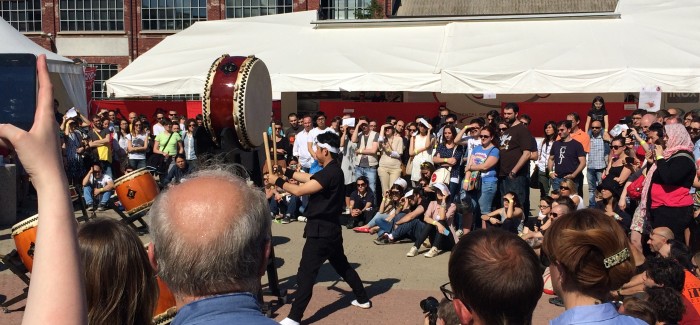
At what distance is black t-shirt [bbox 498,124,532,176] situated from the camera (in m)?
9.84

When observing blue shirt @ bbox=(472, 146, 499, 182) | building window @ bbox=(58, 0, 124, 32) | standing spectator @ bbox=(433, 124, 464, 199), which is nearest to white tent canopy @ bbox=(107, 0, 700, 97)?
standing spectator @ bbox=(433, 124, 464, 199)

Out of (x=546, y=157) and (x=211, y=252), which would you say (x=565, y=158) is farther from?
(x=211, y=252)

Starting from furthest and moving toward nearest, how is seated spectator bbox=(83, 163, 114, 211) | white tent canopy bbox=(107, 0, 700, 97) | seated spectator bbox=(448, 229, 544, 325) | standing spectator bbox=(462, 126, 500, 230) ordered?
white tent canopy bbox=(107, 0, 700, 97) < seated spectator bbox=(83, 163, 114, 211) < standing spectator bbox=(462, 126, 500, 230) < seated spectator bbox=(448, 229, 544, 325)

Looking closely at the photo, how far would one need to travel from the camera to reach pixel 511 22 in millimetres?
18047

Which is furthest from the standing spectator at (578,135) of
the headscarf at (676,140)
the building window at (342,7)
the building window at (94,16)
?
the building window at (94,16)

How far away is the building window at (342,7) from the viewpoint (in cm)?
2870

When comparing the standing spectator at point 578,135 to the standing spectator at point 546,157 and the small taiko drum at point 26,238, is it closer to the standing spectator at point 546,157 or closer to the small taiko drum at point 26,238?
the standing spectator at point 546,157

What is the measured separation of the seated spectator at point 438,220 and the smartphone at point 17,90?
295 inches

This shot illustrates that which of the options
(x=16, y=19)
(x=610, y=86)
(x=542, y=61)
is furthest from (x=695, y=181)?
(x=16, y=19)

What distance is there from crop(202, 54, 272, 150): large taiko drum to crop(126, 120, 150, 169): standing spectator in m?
7.92

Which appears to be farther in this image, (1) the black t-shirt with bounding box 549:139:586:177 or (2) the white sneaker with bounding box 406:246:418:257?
(1) the black t-shirt with bounding box 549:139:586:177

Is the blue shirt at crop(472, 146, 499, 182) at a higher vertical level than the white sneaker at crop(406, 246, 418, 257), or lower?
higher

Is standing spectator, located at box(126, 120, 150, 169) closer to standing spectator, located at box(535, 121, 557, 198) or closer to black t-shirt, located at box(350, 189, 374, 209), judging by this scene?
black t-shirt, located at box(350, 189, 374, 209)

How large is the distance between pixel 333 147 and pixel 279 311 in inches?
68.3
